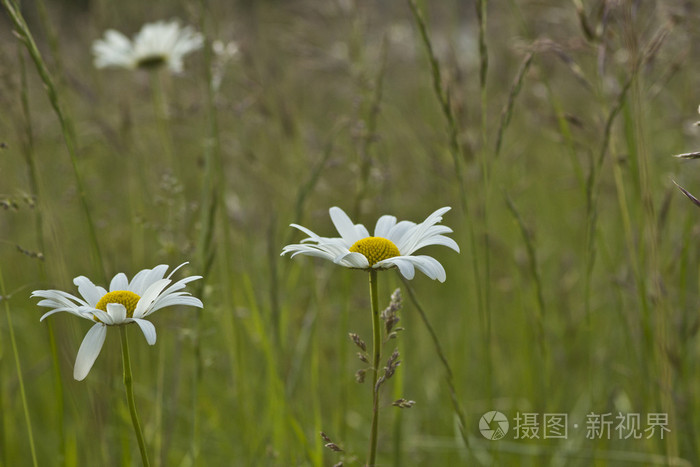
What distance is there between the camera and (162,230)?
1.55 meters

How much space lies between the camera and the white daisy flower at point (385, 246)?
0.89 meters

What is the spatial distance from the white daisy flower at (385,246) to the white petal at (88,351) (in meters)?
0.28

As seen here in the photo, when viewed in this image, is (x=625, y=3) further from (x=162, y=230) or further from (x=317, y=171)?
(x=162, y=230)

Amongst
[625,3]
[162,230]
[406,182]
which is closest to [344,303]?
[162,230]

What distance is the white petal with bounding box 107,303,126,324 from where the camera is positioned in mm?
792

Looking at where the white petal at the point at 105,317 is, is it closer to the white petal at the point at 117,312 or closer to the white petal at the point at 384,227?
the white petal at the point at 117,312

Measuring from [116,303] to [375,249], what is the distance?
400 millimetres

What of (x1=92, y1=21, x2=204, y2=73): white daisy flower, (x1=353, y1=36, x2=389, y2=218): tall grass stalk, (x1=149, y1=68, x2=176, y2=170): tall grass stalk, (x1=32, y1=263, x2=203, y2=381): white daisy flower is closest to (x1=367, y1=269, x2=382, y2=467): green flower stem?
(x1=32, y1=263, x2=203, y2=381): white daisy flower

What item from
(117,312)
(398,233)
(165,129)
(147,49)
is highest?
(147,49)

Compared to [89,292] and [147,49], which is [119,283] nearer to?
[89,292]

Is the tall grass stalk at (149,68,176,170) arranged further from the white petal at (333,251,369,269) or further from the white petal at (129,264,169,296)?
the white petal at (333,251,369,269)

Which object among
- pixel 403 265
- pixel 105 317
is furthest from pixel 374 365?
pixel 105 317

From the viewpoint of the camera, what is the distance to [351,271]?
63.8 inches

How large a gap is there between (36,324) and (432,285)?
1.85m
